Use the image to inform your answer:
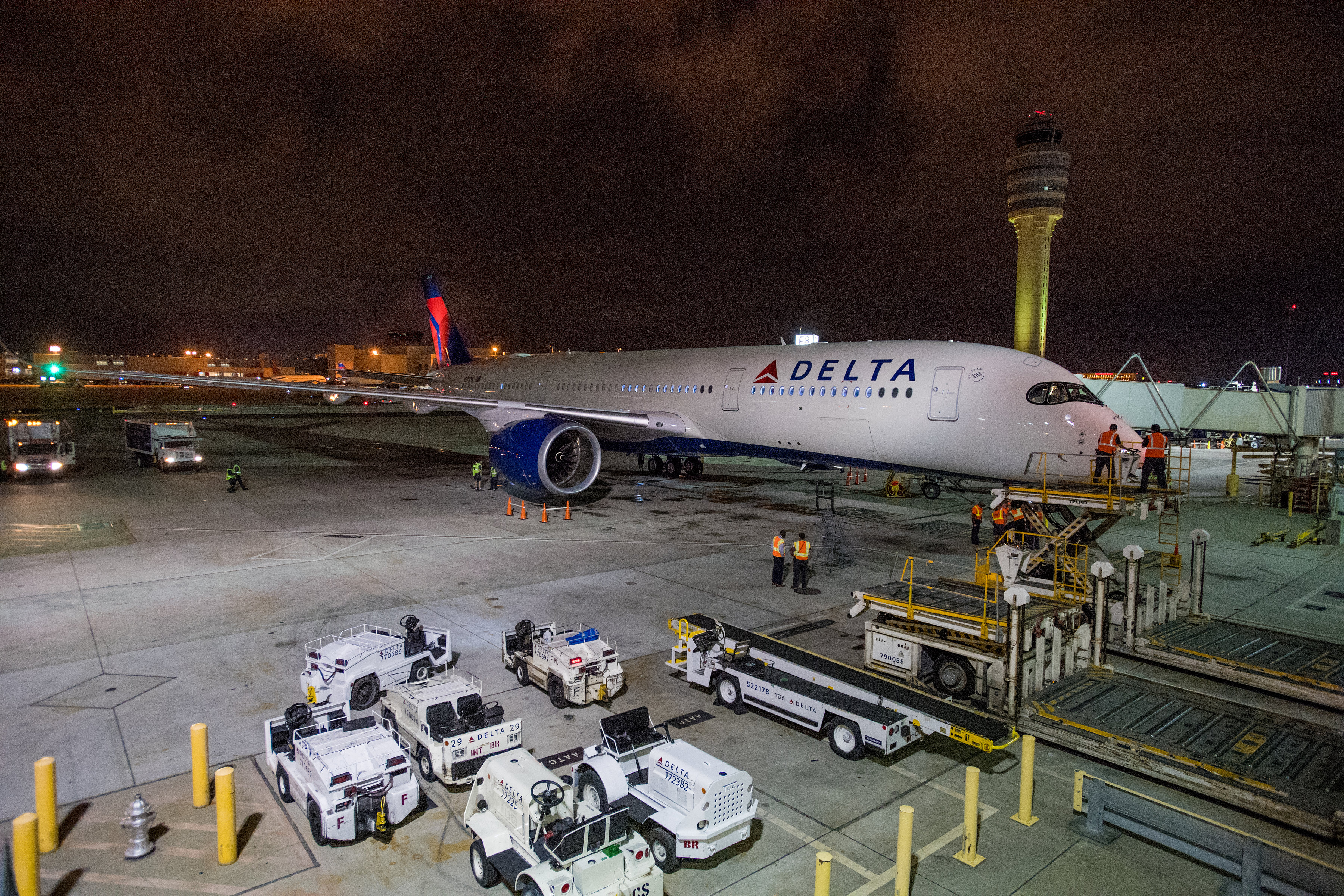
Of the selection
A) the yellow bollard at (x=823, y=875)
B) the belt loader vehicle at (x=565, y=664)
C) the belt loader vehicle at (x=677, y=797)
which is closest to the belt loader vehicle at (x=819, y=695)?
the belt loader vehicle at (x=565, y=664)

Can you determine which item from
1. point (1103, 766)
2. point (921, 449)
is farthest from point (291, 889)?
point (921, 449)

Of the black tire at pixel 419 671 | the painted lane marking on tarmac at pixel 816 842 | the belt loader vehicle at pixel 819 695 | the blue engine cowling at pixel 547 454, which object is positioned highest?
the blue engine cowling at pixel 547 454

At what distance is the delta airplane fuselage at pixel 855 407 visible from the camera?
15531 mm

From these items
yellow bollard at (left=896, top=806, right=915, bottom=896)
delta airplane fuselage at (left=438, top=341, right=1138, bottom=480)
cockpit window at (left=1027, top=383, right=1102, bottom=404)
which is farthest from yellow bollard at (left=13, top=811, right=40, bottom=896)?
cockpit window at (left=1027, top=383, right=1102, bottom=404)

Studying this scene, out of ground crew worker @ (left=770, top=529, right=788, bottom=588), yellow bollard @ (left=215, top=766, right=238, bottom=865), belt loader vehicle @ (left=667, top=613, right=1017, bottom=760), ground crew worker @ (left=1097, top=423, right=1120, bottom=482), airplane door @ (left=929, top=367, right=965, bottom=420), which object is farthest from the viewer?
airplane door @ (left=929, top=367, right=965, bottom=420)

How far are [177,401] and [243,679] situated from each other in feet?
342

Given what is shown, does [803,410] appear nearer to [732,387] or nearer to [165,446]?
[732,387]

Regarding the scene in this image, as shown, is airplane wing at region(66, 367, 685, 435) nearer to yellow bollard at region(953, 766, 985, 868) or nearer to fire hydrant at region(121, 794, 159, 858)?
fire hydrant at region(121, 794, 159, 858)

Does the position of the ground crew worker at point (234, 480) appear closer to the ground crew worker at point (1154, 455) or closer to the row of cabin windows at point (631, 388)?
the row of cabin windows at point (631, 388)

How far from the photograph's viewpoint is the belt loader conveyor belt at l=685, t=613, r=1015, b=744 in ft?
23.8

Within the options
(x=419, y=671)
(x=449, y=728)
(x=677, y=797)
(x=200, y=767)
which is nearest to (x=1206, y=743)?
(x=677, y=797)

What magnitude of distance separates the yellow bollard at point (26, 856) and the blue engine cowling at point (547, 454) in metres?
14.9

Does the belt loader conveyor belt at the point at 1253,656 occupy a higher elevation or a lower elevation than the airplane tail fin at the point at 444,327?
lower

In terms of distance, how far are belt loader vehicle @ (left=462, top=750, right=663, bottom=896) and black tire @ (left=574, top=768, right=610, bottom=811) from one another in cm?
5
